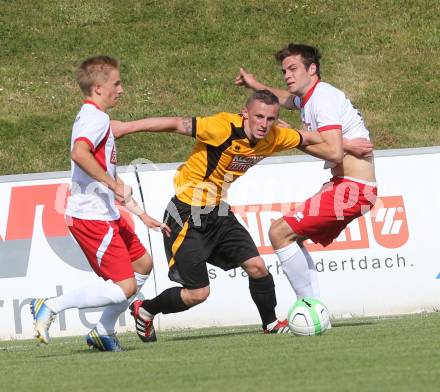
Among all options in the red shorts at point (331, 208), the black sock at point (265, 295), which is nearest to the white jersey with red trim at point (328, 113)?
the red shorts at point (331, 208)

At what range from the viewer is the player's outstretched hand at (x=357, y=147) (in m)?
8.88

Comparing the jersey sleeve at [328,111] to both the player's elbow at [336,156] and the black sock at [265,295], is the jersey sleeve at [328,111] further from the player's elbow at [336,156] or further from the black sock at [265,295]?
the black sock at [265,295]

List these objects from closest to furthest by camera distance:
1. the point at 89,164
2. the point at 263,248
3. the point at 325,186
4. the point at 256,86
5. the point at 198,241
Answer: the point at 89,164 → the point at 198,241 → the point at 325,186 → the point at 256,86 → the point at 263,248

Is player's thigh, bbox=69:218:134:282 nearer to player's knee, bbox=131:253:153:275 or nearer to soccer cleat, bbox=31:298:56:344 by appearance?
soccer cleat, bbox=31:298:56:344

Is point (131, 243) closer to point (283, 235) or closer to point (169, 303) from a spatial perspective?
point (169, 303)

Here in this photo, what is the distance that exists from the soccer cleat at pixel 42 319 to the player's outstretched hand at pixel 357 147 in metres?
2.83

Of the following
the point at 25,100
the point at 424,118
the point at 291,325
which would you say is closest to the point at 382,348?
the point at 291,325

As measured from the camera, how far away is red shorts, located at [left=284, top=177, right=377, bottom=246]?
889cm

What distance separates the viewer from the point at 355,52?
67.5ft

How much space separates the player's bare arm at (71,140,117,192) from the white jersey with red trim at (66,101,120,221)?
4.2 inches

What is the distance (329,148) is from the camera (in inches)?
340

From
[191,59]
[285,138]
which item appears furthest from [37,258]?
[191,59]

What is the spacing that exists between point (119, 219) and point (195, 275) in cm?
97

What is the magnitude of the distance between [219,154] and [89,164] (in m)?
1.33
